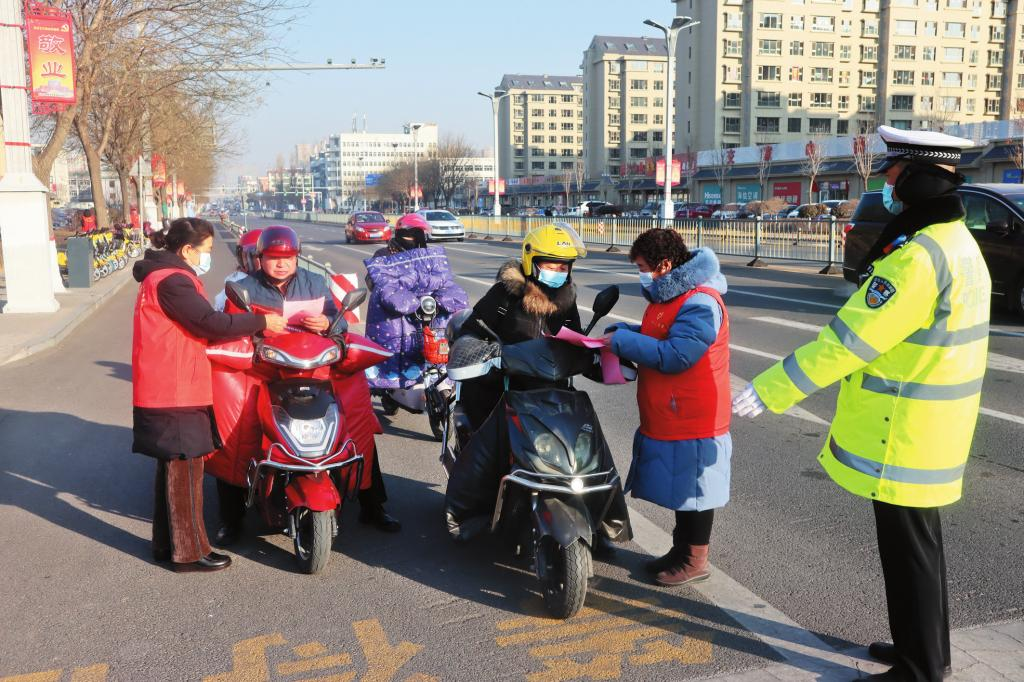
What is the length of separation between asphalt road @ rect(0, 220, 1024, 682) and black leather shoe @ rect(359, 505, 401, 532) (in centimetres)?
6

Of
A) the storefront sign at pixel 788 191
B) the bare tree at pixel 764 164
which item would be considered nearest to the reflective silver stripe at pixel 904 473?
the storefront sign at pixel 788 191

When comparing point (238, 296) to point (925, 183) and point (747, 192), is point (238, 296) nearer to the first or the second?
point (925, 183)

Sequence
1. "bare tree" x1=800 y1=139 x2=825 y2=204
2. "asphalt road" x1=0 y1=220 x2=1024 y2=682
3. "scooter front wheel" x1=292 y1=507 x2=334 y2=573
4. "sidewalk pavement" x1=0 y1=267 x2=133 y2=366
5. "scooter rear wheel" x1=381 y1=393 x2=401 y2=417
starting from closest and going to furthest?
1. "asphalt road" x1=0 y1=220 x2=1024 y2=682
2. "scooter front wheel" x1=292 y1=507 x2=334 y2=573
3. "scooter rear wheel" x1=381 y1=393 x2=401 y2=417
4. "sidewalk pavement" x1=0 y1=267 x2=133 y2=366
5. "bare tree" x1=800 y1=139 x2=825 y2=204

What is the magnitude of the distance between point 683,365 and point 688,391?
0.61 feet

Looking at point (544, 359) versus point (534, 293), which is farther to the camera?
point (534, 293)

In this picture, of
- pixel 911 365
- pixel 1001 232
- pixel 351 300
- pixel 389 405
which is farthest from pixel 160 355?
pixel 1001 232

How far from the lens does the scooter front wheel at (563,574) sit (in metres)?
3.64

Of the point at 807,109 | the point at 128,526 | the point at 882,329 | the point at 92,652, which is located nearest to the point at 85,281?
the point at 128,526

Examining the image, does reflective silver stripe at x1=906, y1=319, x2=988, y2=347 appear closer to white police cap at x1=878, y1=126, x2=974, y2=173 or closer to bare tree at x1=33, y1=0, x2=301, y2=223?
white police cap at x1=878, y1=126, x2=974, y2=173

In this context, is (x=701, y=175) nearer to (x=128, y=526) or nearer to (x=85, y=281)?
(x=85, y=281)

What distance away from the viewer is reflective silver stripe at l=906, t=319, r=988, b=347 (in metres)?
2.91

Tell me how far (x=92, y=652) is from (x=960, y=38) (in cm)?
10156

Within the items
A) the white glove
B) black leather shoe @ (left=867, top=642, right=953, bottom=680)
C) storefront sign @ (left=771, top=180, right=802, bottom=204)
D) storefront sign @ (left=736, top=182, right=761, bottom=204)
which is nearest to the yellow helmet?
the white glove

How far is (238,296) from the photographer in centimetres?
439
